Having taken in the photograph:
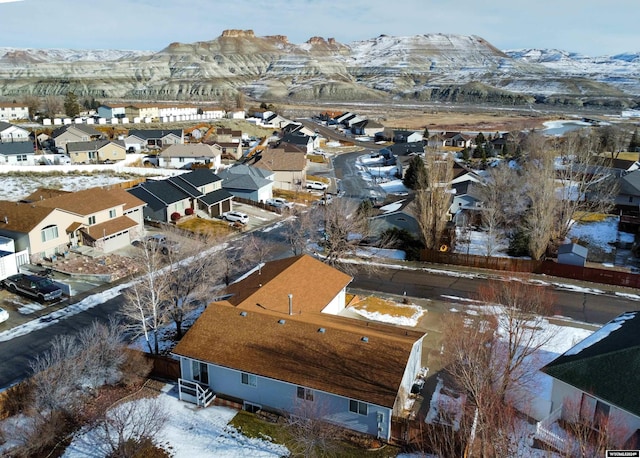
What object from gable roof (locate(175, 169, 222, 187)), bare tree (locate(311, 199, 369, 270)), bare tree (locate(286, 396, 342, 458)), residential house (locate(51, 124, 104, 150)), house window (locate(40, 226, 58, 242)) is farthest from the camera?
residential house (locate(51, 124, 104, 150))

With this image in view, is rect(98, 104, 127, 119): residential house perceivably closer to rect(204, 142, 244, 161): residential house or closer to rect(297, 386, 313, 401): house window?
rect(204, 142, 244, 161): residential house

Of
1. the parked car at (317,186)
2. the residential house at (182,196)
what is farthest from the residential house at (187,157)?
the residential house at (182,196)

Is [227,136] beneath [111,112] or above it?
beneath

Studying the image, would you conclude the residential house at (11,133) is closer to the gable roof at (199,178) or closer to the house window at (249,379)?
the gable roof at (199,178)

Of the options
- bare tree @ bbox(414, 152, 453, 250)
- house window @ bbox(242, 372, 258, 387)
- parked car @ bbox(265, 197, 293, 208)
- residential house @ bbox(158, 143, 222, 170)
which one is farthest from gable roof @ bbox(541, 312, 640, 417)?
residential house @ bbox(158, 143, 222, 170)

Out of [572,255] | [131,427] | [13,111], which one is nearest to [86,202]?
[131,427]

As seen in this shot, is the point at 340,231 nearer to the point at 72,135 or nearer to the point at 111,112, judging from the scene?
the point at 72,135
